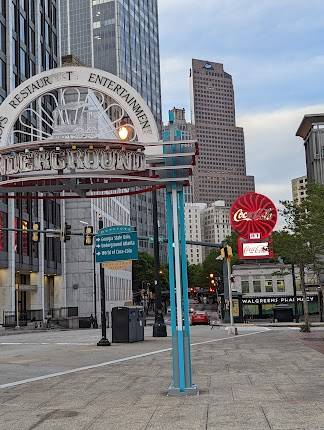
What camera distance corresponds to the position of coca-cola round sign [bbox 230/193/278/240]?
113ft

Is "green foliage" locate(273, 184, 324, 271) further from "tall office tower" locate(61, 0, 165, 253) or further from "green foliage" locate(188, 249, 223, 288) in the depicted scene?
"tall office tower" locate(61, 0, 165, 253)

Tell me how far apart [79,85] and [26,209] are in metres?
54.9

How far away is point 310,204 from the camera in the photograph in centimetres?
3212

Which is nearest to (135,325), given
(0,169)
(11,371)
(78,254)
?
(11,371)

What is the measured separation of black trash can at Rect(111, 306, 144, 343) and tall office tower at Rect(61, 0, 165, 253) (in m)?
143

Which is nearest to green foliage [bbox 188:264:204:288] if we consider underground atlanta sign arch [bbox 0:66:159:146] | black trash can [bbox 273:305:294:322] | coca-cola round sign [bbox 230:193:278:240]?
black trash can [bbox 273:305:294:322]

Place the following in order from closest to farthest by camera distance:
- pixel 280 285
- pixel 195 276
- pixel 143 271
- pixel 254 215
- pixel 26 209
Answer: pixel 254 215 < pixel 26 209 < pixel 280 285 < pixel 143 271 < pixel 195 276

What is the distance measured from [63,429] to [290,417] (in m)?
3.30

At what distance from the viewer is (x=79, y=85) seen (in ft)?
42.2

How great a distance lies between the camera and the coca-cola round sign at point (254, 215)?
1361 inches

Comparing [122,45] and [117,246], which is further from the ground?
[122,45]

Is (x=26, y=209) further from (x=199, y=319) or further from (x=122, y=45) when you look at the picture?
(x=122, y=45)

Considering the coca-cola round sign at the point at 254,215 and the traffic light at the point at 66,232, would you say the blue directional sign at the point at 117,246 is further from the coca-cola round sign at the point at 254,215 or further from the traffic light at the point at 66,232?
the coca-cola round sign at the point at 254,215

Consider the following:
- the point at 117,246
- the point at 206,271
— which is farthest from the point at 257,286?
the point at 117,246
